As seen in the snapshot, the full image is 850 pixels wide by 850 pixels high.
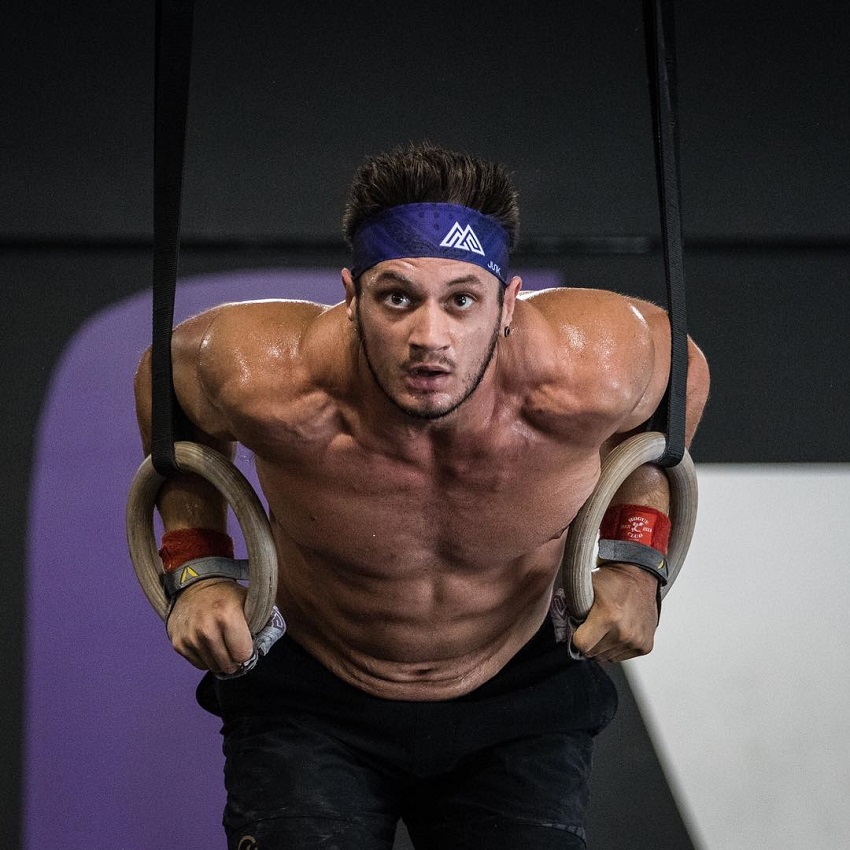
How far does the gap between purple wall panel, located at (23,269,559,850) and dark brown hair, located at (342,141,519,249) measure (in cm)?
112

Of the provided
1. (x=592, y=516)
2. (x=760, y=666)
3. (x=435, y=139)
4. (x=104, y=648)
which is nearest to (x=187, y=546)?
(x=592, y=516)

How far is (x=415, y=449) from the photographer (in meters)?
1.45

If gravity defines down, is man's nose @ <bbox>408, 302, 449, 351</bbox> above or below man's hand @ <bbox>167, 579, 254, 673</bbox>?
above

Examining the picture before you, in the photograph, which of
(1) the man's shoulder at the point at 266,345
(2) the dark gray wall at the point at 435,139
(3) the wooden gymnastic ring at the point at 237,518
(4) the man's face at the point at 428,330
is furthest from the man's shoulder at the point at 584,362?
(2) the dark gray wall at the point at 435,139

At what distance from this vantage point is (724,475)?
261 centimetres

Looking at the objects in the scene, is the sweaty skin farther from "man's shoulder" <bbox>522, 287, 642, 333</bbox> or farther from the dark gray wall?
the dark gray wall

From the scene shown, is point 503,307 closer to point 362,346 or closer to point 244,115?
point 362,346

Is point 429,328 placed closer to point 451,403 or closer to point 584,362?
point 451,403

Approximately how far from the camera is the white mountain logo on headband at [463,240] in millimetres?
1335

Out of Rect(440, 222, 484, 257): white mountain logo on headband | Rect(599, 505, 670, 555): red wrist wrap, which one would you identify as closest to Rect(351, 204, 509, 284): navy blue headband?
Rect(440, 222, 484, 257): white mountain logo on headband

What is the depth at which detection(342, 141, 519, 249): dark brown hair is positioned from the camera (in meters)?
1.38

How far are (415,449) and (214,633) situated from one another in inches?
12.1

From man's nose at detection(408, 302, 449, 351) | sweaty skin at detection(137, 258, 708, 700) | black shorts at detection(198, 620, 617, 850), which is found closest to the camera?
man's nose at detection(408, 302, 449, 351)

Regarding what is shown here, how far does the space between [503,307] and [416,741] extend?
1.84 feet
